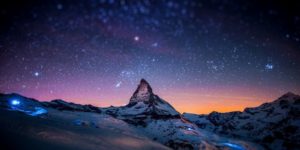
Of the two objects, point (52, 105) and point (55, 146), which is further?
point (52, 105)

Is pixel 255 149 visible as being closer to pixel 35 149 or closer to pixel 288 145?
pixel 288 145

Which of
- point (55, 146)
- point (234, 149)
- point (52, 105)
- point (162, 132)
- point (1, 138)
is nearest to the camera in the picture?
point (1, 138)

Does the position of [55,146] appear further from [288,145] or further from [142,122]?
[288,145]

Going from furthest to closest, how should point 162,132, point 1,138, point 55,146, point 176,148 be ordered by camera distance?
point 162,132 → point 176,148 → point 55,146 → point 1,138

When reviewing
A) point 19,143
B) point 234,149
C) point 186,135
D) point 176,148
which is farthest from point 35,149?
point 234,149

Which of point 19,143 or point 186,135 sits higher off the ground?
point 19,143

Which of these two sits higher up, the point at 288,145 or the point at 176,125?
the point at 176,125

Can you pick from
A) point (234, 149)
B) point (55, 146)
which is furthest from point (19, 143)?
point (234, 149)

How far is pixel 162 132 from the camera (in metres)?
173

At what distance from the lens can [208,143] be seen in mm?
142750

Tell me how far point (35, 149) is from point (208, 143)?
138 meters

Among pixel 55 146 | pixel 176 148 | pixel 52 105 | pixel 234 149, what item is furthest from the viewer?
pixel 52 105

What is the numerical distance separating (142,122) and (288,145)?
134 m

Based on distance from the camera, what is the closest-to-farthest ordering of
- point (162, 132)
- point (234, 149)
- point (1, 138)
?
point (1, 138)
point (234, 149)
point (162, 132)
